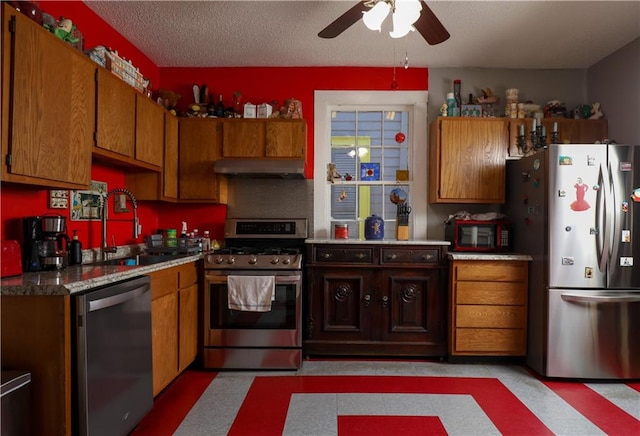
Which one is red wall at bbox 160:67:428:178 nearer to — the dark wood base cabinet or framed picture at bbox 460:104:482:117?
framed picture at bbox 460:104:482:117

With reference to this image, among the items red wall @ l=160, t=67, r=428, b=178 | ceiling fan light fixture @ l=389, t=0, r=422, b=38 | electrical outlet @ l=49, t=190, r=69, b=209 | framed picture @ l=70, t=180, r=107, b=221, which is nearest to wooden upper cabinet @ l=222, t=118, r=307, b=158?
red wall @ l=160, t=67, r=428, b=178

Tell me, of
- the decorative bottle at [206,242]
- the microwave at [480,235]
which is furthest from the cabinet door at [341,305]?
the decorative bottle at [206,242]

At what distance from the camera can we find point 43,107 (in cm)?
191

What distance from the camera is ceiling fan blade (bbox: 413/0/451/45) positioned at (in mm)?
2242

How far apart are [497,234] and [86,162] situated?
315 centimetres

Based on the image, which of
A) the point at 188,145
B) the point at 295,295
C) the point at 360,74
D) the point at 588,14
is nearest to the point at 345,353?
the point at 295,295

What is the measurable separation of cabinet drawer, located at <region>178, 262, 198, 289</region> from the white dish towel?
10.6 inches

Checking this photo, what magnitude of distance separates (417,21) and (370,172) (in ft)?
5.97

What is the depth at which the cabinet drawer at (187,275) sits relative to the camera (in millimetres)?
2836

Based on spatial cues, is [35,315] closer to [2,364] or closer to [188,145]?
[2,364]

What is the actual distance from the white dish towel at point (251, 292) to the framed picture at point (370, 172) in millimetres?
1523

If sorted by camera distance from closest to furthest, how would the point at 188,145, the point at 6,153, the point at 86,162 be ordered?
1. the point at 6,153
2. the point at 86,162
3. the point at 188,145

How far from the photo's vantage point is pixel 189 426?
226 centimetres

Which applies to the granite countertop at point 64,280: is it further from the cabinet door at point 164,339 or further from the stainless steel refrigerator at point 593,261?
the stainless steel refrigerator at point 593,261
